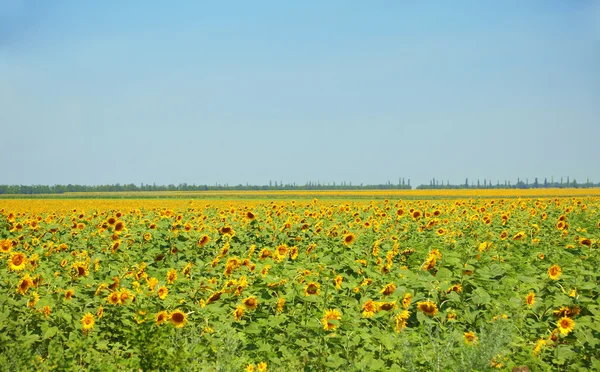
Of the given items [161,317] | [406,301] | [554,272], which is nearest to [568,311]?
[554,272]

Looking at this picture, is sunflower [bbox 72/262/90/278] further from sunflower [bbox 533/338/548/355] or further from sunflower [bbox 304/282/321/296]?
sunflower [bbox 533/338/548/355]

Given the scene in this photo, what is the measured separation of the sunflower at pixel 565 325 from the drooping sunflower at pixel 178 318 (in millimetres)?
3986

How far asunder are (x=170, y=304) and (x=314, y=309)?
1688 millimetres

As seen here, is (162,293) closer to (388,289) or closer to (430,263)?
(388,289)

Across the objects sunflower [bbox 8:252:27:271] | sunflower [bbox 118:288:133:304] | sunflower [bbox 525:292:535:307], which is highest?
sunflower [bbox 8:252:27:271]

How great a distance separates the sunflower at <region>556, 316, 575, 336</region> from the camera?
18.3 ft

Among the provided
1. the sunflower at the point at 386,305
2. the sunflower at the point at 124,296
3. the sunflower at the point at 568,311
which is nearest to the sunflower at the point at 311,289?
the sunflower at the point at 386,305

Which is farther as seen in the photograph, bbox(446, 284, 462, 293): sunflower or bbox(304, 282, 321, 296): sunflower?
bbox(446, 284, 462, 293): sunflower

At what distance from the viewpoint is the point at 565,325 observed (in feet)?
18.5

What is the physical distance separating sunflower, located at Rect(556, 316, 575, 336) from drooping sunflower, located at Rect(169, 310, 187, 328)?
399 centimetres

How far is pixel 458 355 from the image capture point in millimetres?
5289

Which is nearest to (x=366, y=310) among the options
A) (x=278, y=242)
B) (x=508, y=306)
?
(x=508, y=306)

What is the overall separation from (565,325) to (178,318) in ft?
13.5

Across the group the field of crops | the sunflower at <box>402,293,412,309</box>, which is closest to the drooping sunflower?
the field of crops
